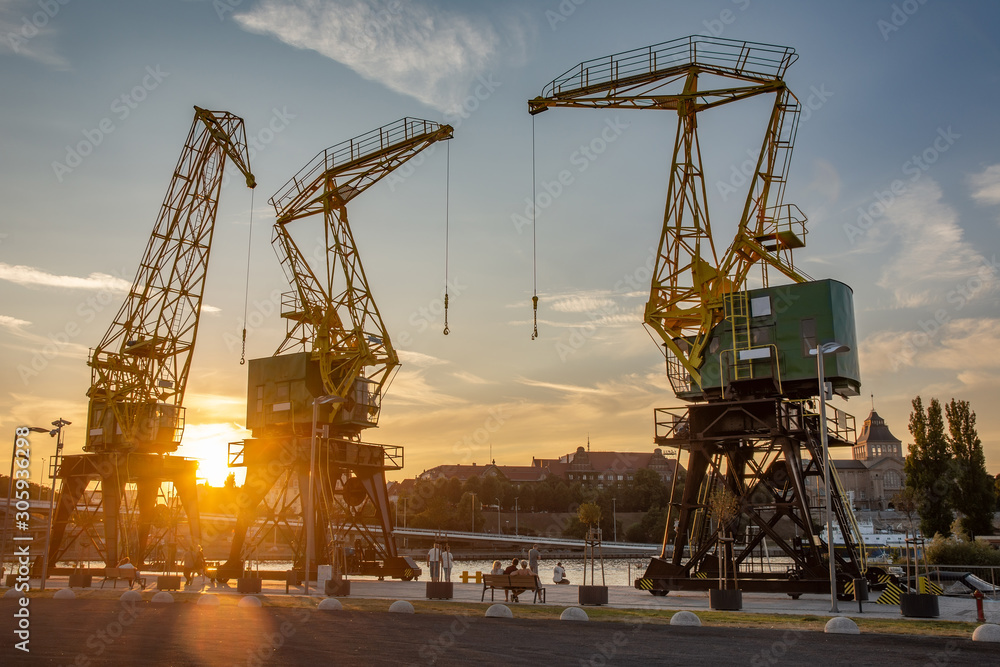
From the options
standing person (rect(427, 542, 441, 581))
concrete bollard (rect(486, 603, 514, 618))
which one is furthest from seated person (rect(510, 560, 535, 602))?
standing person (rect(427, 542, 441, 581))

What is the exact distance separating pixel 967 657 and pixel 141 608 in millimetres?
26300

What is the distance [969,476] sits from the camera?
69.7 metres

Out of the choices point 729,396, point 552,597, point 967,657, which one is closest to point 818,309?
point 729,396

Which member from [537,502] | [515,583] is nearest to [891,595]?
[515,583]

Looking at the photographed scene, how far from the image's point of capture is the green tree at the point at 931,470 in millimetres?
69500

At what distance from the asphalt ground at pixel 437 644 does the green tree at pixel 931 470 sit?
55934mm

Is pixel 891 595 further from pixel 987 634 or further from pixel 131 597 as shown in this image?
pixel 131 597

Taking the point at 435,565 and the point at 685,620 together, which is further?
the point at 435,565

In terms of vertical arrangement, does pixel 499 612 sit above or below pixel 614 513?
below

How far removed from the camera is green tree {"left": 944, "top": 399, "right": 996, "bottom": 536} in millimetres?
68188

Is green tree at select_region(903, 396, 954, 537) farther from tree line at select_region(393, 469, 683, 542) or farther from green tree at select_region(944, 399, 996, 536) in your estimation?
tree line at select_region(393, 469, 683, 542)

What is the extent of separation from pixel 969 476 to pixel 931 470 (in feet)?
9.25

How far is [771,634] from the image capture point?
2044cm

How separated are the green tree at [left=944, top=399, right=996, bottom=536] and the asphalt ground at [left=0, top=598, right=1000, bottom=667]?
188ft
